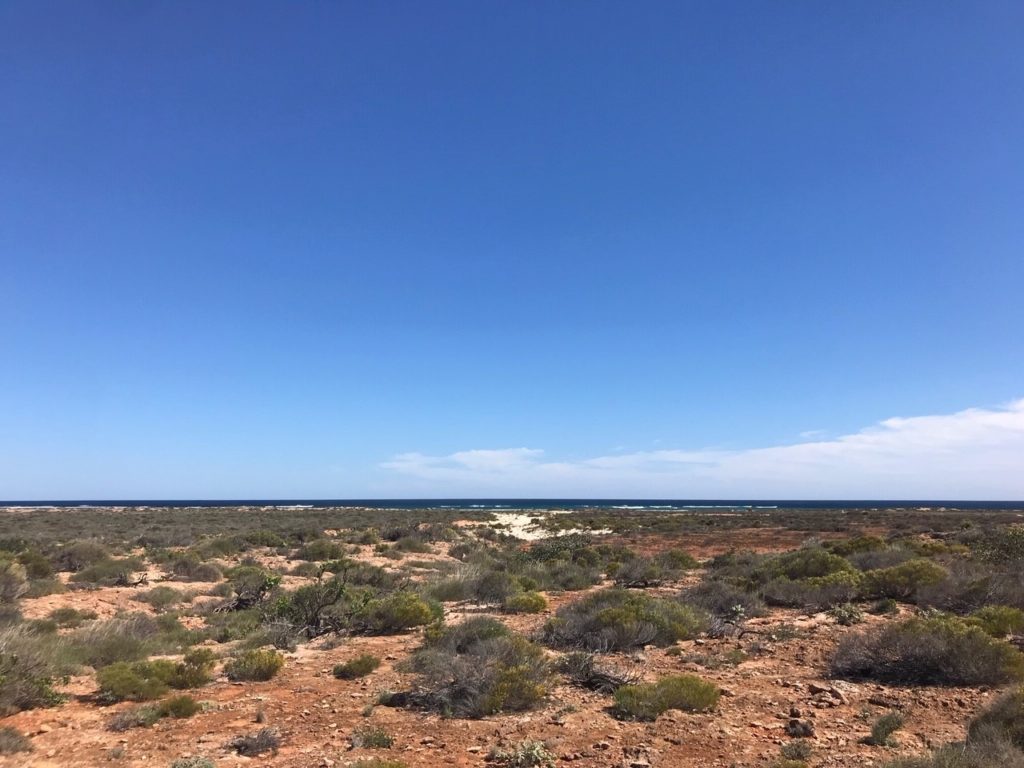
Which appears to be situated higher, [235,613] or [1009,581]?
[1009,581]

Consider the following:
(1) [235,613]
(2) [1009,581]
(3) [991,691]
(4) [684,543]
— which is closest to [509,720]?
(3) [991,691]

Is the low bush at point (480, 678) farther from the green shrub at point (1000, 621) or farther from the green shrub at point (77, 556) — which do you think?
the green shrub at point (77, 556)

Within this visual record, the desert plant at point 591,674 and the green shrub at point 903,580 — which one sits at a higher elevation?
the green shrub at point 903,580

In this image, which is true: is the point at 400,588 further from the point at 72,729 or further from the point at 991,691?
the point at 991,691

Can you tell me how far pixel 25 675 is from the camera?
28.2 feet

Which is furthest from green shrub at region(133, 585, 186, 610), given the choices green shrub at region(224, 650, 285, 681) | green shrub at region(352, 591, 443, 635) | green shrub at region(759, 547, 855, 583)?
green shrub at region(759, 547, 855, 583)

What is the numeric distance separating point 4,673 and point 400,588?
1058 centimetres

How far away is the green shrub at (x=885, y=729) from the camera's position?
22.8 feet

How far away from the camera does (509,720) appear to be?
7945 millimetres

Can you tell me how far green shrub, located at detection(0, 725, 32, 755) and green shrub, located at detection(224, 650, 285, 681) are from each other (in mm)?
2939

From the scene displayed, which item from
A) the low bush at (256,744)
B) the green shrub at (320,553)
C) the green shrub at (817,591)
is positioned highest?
the green shrub at (817,591)

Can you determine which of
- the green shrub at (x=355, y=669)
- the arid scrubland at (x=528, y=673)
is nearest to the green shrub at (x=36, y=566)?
the arid scrubland at (x=528, y=673)

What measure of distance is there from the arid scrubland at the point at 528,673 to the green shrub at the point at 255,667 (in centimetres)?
4

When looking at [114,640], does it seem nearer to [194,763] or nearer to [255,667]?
[255,667]
